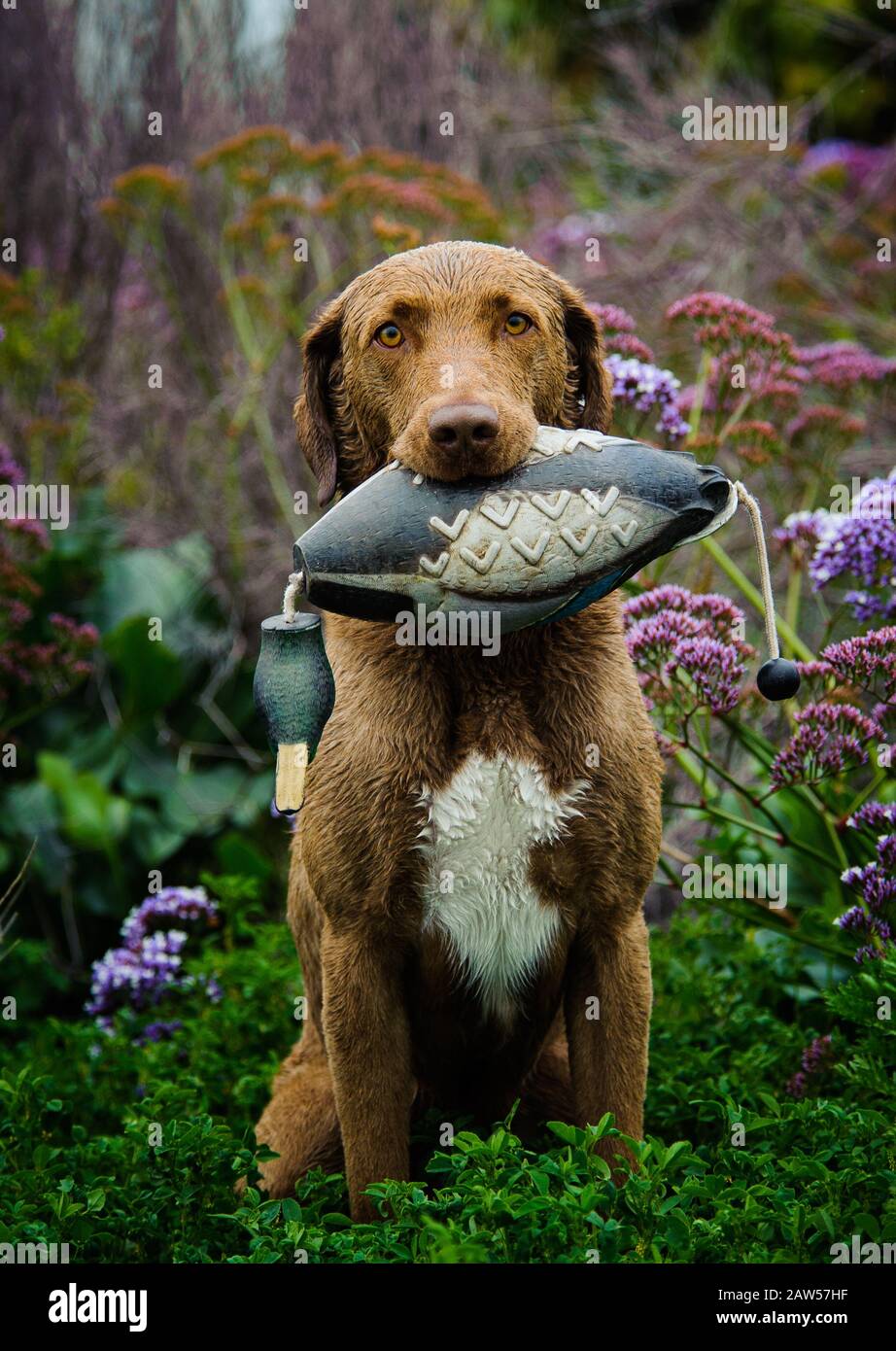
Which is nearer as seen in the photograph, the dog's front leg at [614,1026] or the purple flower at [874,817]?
the dog's front leg at [614,1026]

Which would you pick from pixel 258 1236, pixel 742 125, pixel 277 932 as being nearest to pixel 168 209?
pixel 742 125

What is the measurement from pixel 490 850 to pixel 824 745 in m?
0.93

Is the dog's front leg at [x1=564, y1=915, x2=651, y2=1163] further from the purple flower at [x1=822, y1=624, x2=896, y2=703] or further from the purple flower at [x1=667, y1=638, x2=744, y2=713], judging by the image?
the purple flower at [x1=822, y1=624, x2=896, y2=703]

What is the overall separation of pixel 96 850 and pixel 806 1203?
3.49 m

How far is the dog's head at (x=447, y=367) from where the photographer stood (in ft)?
7.89

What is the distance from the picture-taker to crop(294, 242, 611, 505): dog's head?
2404 mm

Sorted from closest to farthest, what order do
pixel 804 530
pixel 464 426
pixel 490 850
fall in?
pixel 464 426 → pixel 490 850 → pixel 804 530

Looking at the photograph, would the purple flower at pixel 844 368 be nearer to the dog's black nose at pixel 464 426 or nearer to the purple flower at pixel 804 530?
the purple flower at pixel 804 530

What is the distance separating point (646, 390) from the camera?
3.54m

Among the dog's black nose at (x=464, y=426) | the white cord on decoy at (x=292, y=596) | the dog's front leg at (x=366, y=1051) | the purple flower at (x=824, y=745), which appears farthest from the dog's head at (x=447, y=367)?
the dog's front leg at (x=366, y=1051)

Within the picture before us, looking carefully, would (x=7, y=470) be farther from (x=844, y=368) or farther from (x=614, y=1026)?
(x=614, y=1026)

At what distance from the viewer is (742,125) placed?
754cm

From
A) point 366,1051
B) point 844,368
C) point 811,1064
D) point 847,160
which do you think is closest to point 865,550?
point 844,368

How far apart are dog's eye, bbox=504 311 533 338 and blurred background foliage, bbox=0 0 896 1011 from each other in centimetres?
150
